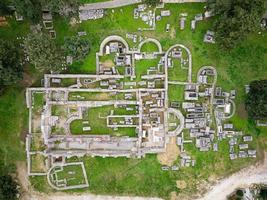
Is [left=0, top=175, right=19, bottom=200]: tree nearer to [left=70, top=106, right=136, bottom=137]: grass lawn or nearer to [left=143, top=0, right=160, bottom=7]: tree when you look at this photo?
[left=70, top=106, right=136, bottom=137]: grass lawn

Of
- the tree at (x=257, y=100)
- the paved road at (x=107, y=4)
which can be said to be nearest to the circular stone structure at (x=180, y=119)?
the tree at (x=257, y=100)

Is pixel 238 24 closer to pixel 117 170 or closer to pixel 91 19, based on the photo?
pixel 91 19

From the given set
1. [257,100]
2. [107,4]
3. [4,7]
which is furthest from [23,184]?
[257,100]

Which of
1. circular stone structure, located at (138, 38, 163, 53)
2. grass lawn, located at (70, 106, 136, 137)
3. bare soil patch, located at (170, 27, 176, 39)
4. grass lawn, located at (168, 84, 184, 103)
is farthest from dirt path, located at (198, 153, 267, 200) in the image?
bare soil patch, located at (170, 27, 176, 39)

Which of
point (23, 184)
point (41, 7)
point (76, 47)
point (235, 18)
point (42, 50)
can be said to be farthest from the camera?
point (23, 184)

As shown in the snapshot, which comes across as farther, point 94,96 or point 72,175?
point 72,175

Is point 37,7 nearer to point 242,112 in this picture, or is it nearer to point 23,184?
point 23,184
